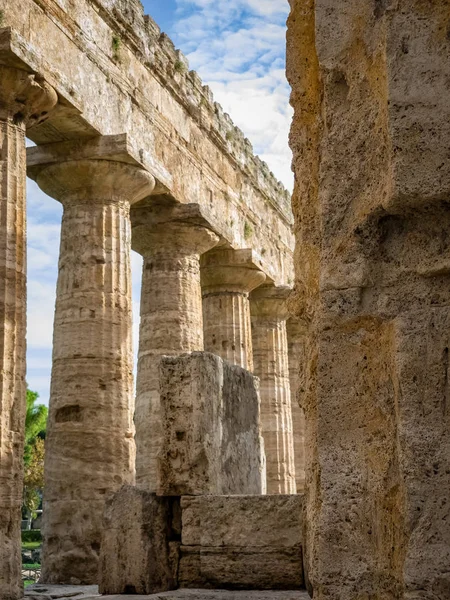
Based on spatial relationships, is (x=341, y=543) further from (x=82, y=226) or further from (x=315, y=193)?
(x=82, y=226)

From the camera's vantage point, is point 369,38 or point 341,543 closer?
point 341,543

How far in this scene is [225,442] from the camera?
7965 mm

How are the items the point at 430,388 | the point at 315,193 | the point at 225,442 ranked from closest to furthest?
the point at 430,388 → the point at 315,193 → the point at 225,442

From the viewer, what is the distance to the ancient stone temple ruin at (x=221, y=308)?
3242mm

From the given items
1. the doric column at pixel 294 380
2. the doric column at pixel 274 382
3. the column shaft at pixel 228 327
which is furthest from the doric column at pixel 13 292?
the doric column at pixel 294 380

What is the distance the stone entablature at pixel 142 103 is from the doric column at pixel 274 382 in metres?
2.15

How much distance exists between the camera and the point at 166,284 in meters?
16.5

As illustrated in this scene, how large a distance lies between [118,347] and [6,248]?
112 inches

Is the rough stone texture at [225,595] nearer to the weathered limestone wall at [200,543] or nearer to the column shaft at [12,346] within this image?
the weathered limestone wall at [200,543]

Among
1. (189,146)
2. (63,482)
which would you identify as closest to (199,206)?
(189,146)

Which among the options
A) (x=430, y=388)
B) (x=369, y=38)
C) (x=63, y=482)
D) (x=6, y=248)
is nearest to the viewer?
(x=430, y=388)

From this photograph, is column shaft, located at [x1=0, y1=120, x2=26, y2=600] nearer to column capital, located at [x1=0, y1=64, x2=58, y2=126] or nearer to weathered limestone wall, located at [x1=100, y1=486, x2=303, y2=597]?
column capital, located at [x1=0, y1=64, x2=58, y2=126]

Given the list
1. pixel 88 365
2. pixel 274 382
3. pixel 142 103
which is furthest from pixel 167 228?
pixel 274 382

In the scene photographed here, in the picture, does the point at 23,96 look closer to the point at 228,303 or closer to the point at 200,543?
the point at 200,543
